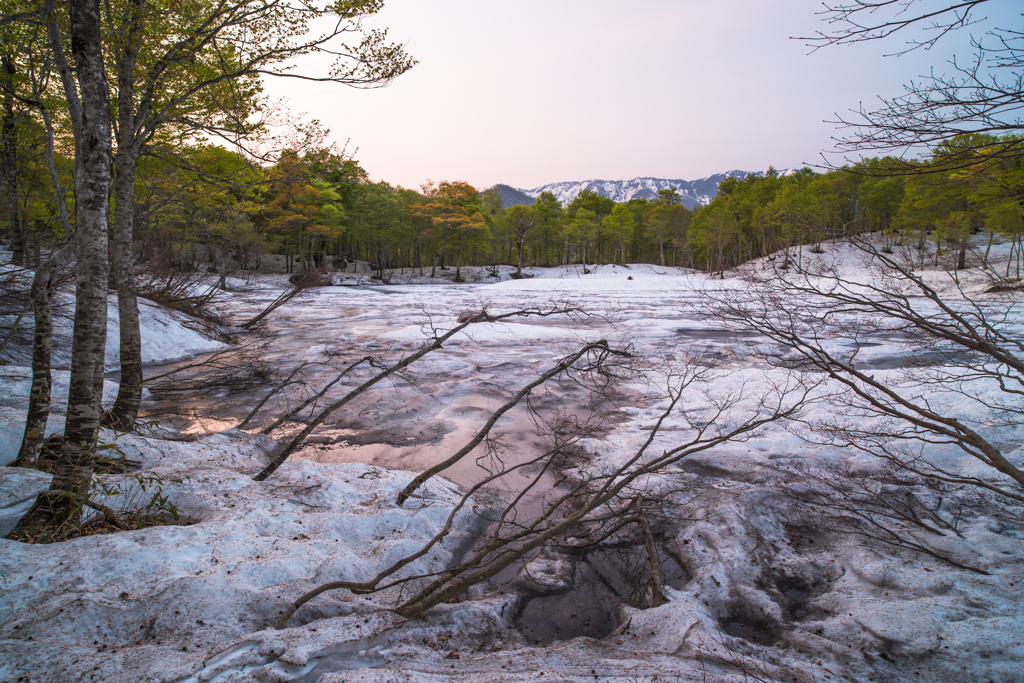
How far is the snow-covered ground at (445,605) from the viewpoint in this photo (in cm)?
254

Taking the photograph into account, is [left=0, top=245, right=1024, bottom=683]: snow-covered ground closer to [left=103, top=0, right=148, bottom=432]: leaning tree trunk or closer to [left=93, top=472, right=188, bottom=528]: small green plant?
[left=93, top=472, right=188, bottom=528]: small green plant

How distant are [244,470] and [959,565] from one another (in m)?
6.86

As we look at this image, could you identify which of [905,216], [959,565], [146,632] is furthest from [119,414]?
[905,216]

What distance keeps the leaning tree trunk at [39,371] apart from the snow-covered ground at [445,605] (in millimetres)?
640

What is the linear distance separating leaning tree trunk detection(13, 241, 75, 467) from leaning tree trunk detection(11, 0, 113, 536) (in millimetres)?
1180

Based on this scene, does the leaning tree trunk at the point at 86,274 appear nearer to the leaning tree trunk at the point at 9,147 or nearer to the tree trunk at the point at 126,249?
the tree trunk at the point at 126,249

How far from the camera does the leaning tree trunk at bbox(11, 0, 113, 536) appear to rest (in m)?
3.07

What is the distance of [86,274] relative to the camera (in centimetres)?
317

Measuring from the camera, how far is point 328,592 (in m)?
3.38

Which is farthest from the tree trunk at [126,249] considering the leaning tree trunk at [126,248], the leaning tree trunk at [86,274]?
the leaning tree trunk at [86,274]

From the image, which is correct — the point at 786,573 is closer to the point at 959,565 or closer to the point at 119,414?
the point at 959,565

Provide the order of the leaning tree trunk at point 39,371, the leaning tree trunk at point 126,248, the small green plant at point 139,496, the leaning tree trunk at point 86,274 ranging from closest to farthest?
the leaning tree trunk at point 86,274 < the small green plant at point 139,496 < the leaning tree trunk at point 39,371 < the leaning tree trunk at point 126,248

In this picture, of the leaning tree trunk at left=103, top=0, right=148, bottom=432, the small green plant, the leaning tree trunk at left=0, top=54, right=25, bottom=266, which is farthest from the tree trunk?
the small green plant

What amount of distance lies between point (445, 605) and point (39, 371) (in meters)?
4.16
